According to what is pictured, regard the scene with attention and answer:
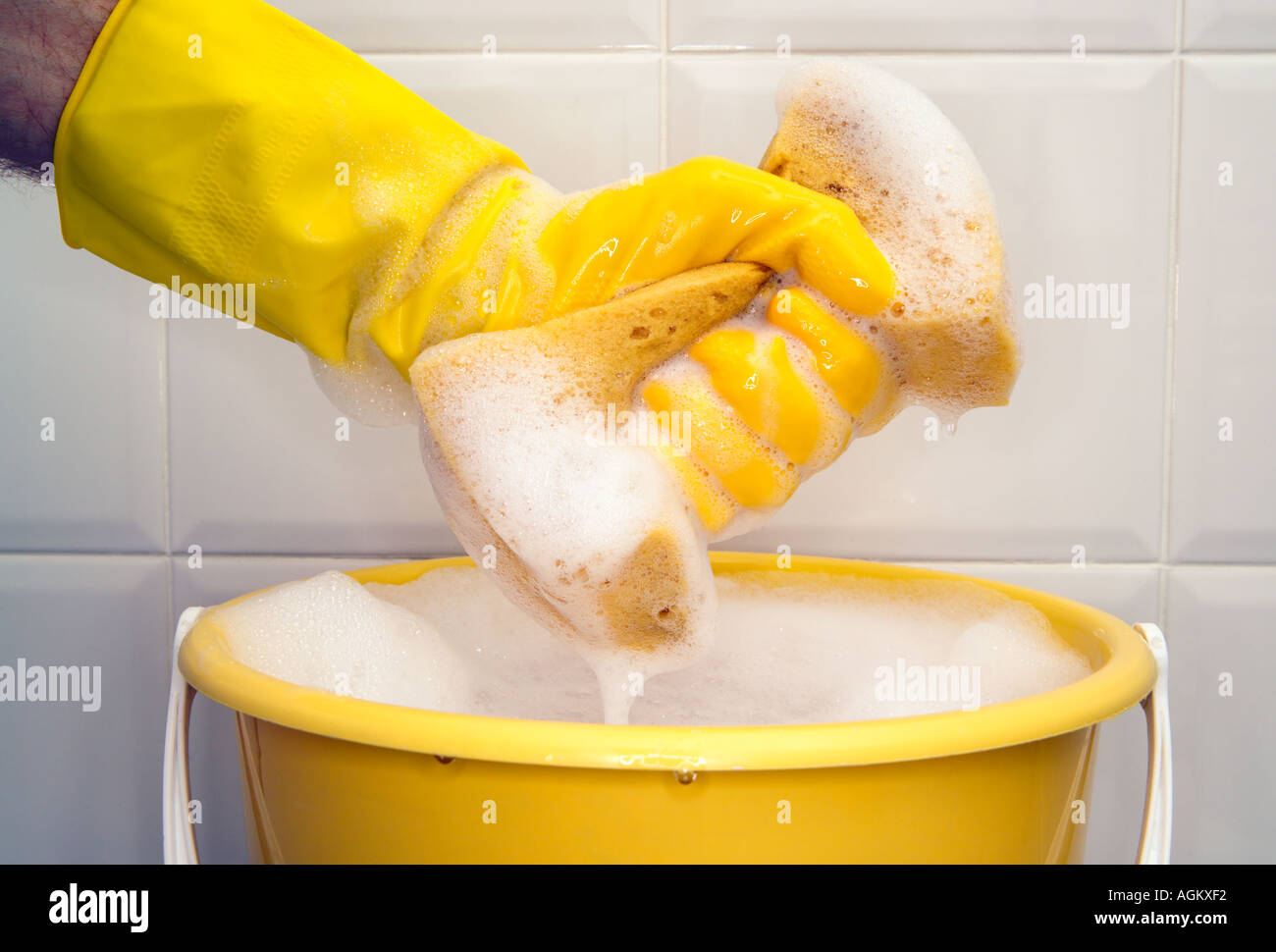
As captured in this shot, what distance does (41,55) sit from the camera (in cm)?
38

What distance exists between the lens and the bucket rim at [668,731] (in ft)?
0.93

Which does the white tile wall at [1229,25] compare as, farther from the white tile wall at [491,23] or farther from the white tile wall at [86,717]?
the white tile wall at [86,717]

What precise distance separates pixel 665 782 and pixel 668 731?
0.06 feet

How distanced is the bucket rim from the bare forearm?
222 millimetres

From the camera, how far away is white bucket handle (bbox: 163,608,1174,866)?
377 mm

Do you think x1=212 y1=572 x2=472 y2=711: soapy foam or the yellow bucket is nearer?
the yellow bucket

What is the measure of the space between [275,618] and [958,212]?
0.33 metres

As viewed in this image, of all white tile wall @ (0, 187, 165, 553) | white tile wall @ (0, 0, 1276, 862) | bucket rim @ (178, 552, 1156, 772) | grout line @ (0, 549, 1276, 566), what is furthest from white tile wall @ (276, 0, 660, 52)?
bucket rim @ (178, 552, 1156, 772)

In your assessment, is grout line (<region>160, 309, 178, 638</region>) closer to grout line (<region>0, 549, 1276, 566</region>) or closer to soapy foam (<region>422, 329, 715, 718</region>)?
grout line (<region>0, 549, 1276, 566</region>)

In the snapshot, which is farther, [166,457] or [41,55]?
[166,457]

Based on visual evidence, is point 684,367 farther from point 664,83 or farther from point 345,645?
point 664,83

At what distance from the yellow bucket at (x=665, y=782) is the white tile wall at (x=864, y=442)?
1.00 ft

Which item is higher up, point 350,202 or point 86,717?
point 350,202

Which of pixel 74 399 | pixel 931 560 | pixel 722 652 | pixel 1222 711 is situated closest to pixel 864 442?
pixel 931 560
